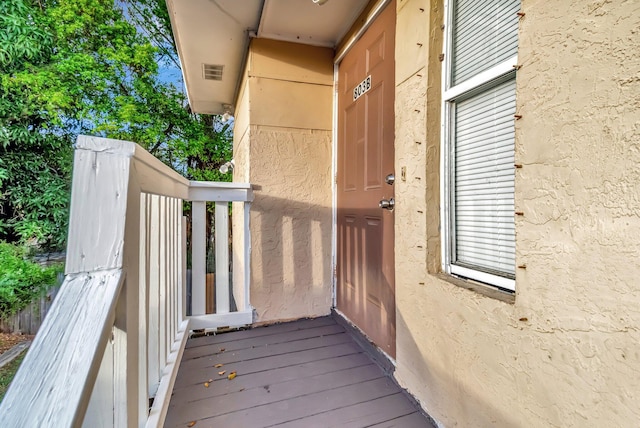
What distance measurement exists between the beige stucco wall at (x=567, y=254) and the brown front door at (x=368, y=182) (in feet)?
2.10

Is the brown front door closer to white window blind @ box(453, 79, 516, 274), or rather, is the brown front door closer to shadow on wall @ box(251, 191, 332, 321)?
shadow on wall @ box(251, 191, 332, 321)

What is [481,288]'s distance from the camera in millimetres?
1178

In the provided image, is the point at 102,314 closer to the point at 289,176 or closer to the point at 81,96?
the point at 289,176

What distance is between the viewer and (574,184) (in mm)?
823

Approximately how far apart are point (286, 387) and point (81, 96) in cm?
720

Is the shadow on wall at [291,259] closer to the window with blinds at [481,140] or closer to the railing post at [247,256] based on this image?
the railing post at [247,256]

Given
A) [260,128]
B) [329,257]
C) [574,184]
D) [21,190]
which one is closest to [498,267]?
[574,184]

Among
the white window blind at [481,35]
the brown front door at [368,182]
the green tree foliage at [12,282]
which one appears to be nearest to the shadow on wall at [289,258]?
the brown front door at [368,182]

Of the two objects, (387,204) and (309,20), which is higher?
(309,20)

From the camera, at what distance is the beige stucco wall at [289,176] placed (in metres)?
2.53

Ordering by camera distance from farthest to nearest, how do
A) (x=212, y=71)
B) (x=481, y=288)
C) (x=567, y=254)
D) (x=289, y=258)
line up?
1. (x=212, y=71)
2. (x=289, y=258)
3. (x=481, y=288)
4. (x=567, y=254)

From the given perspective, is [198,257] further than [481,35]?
Yes

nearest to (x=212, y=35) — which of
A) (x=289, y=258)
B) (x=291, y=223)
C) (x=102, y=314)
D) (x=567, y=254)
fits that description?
(x=291, y=223)

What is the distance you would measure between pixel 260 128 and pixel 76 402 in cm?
230
